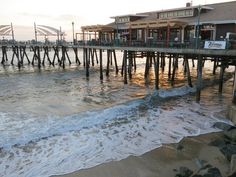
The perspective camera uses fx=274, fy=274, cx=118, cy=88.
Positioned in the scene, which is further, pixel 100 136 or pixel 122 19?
pixel 122 19

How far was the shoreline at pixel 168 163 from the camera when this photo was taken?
9412 millimetres

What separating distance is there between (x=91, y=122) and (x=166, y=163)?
251 inches

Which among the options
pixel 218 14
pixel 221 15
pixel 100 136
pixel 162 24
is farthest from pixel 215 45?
pixel 100 136

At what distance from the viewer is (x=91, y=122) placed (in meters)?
15.4

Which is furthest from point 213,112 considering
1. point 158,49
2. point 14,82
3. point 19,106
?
point 14,82

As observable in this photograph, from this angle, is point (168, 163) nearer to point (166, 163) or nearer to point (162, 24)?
point (166, 163)

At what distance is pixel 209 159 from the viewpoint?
1027 centimetres

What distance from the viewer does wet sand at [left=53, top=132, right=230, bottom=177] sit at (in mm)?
9445

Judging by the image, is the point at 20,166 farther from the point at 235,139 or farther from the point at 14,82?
the point at 14,82

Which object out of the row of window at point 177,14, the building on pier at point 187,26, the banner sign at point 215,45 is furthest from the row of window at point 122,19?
the banner sign at point 215,45

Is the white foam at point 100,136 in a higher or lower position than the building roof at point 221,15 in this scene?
lower

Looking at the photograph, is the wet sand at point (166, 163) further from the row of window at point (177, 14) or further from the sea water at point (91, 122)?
the row of window at point (177, 14)

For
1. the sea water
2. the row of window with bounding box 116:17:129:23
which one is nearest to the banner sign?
the sea water

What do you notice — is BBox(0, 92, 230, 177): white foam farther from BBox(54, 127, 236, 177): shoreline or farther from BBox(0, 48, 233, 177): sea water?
BBox(54, 127, 236, 177): shoreline
